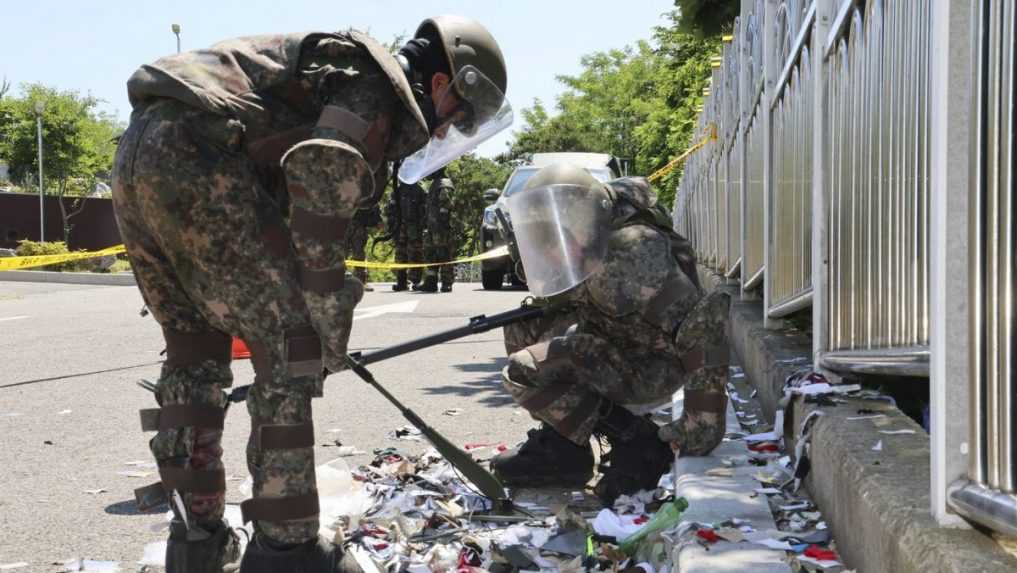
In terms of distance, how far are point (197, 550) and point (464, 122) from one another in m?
1.51

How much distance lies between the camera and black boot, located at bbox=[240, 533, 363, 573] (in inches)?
115

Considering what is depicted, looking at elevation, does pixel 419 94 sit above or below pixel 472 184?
below

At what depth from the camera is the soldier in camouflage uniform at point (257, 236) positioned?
2.93 metres

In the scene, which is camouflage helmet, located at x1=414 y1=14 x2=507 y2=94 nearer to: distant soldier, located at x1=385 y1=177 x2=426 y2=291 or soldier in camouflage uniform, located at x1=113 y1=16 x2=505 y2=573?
soldier in camouflage uniform, located at x1=113 y1=16 x2=505 y2=573

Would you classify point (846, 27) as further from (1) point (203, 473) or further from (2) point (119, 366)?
(2) point (119, 366)

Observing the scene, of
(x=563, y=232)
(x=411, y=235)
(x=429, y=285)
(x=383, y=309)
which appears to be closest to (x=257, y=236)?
(x=563, y=232)

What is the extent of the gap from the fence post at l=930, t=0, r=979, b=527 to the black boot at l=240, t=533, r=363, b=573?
66.9 inches

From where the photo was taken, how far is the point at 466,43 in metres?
3.39

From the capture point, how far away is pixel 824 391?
11.9ft

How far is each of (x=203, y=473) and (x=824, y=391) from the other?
6.36 feet

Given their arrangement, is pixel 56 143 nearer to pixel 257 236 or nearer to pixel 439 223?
pixel 439 223

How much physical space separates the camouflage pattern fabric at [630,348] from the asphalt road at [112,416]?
0.96 meters

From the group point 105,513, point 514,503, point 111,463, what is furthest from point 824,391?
point 111,463

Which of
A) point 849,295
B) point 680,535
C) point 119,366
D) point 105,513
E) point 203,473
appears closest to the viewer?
point 680,535
